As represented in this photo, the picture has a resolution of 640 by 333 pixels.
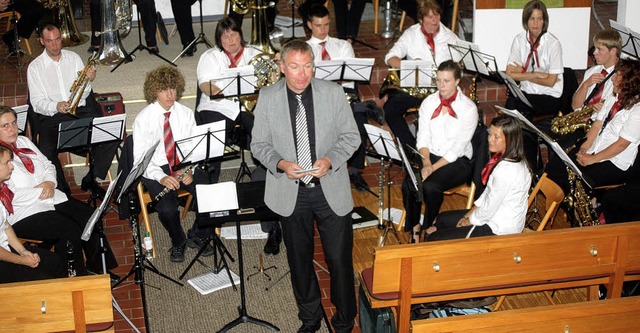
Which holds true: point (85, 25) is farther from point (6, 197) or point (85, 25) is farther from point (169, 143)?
point (6, 197)

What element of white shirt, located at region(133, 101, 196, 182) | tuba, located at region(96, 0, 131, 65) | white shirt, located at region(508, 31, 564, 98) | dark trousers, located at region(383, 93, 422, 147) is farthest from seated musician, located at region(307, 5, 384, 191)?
tuba, located at region(96, 0, 131, 65)

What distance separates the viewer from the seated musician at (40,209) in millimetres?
6219

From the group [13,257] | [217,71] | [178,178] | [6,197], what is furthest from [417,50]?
[13,257]

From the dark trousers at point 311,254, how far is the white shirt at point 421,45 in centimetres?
318

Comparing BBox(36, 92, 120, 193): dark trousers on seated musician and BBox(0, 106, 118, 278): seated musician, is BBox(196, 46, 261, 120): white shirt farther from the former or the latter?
BBox(0, 106, 118, 278): seated musician

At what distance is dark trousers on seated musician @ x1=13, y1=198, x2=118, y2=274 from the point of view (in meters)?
6.21

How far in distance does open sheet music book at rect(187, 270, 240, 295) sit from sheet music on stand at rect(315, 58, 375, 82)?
6.46 feet

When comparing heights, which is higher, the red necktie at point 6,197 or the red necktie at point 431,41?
the red necktie at point 431,41

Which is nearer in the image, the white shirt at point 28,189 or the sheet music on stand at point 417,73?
the white shirt at point 28,189

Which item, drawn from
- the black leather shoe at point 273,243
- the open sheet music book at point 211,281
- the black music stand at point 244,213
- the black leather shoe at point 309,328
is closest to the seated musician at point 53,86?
the open sheet music book at point 211,281

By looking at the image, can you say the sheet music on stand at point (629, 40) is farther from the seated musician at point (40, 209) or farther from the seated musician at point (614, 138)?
the seated musician at point (40, 209)

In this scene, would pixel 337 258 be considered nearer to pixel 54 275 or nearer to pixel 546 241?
pixel 546 241

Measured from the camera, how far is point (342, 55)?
318 inches

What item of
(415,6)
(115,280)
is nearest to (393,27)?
(415,6)
